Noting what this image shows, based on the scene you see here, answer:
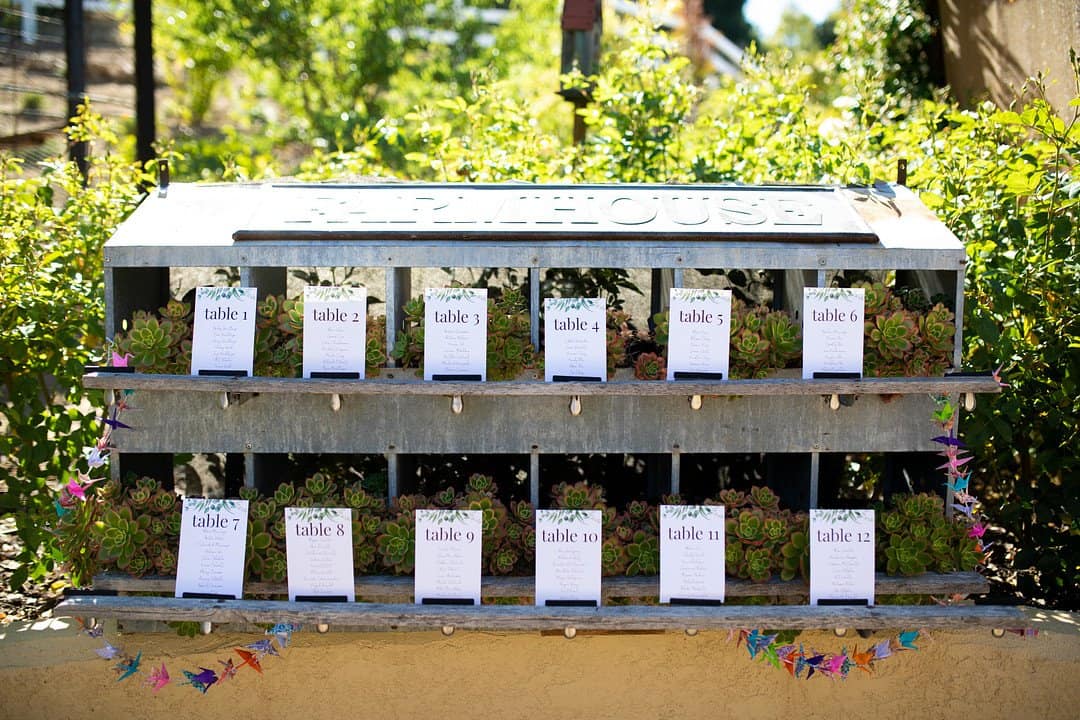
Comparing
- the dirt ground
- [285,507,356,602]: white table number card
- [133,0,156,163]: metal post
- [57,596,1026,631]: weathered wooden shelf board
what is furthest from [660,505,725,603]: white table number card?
[133,0,156,163]: metal post

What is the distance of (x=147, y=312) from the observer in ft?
10.5

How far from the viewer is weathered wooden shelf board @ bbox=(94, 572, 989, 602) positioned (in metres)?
2.93

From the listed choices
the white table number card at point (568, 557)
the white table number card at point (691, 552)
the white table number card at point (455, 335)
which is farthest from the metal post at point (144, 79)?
the white table number card at point (691, 552)

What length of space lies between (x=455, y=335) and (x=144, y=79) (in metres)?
3.51

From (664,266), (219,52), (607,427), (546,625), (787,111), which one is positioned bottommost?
(546,625)

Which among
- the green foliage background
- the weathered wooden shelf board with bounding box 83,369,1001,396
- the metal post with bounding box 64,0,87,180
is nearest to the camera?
the weathered wooden shelf board with bounding box 83,369,1001,396

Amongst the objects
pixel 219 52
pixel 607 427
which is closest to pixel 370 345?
pixel 607 427

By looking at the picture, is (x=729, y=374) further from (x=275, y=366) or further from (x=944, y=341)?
(x=275, y=366)

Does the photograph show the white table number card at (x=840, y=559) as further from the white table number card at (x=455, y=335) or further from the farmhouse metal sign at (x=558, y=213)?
the white table number card at (x=455, y=335)

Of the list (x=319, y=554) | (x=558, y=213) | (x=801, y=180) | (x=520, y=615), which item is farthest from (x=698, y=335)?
(x=801, y=180)

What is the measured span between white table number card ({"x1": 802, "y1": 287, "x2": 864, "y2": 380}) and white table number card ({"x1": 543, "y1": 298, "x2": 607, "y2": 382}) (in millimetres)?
531

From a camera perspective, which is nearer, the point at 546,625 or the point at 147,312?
the point at 546,625

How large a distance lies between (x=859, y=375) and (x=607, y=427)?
661 millimetres

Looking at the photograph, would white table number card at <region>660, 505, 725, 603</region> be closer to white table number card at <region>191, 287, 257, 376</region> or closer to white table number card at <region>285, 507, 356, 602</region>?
white table number card at <region>285, 507, 356, 602</region>
